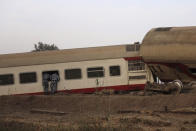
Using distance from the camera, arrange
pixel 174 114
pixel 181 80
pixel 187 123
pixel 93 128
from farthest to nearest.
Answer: pixel 181 80 → pixel 174 114 → pixel 187 123 → pixel 93 128

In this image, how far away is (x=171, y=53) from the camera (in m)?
20.8

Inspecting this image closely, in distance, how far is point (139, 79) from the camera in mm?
22984

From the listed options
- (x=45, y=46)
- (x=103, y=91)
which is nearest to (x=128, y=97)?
(x=103, y=91)

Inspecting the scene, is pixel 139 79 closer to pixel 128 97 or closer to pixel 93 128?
pixel 128 97

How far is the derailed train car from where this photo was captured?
20.1 m

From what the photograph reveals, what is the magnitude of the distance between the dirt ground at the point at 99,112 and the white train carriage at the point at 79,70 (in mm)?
1492

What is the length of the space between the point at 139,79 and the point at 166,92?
2.83 meters

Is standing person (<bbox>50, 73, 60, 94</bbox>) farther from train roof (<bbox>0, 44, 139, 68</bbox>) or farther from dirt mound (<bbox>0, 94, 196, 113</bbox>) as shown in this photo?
dirt mound (<bbox>0, 94, 196, 113</bbox>)

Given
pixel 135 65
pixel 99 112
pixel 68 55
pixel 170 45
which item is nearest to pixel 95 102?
pixel 99 112

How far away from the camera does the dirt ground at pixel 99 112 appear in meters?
13.6

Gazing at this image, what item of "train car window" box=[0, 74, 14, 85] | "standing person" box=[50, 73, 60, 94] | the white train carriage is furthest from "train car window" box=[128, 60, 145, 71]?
"train car window" box=[0, 74, 14, 85]

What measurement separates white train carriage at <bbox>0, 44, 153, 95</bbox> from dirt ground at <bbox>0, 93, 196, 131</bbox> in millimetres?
1492

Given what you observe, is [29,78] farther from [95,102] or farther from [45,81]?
[95,102]

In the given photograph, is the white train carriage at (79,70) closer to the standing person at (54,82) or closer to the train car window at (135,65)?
the train car window at (135,65)
